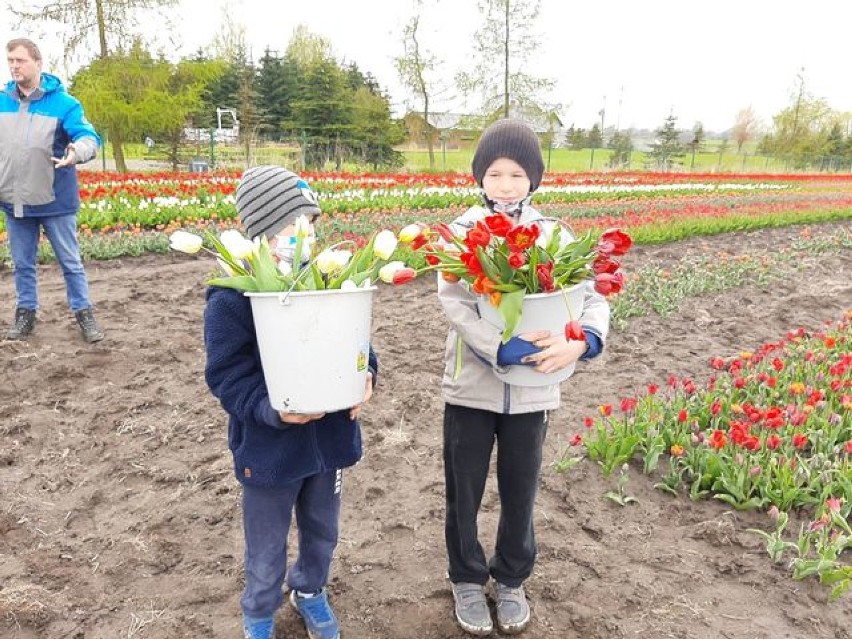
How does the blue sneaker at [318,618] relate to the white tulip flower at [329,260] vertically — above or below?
below

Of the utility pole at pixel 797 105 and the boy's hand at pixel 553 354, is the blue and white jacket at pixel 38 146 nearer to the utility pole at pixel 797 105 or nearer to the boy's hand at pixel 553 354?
the boy's hand at pixel 553 354

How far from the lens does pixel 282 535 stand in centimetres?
179

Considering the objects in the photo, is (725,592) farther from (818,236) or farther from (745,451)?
(818,236)

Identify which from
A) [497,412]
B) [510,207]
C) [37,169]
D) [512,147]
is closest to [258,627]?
[497,412]

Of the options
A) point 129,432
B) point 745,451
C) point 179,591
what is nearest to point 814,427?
point 745,451

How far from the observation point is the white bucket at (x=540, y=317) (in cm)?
157

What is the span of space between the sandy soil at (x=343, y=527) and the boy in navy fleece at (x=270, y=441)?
0.96 feet

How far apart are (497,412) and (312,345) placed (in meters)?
0.65

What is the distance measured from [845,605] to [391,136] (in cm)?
2561

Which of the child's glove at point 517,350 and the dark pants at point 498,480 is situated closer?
the child's glove at point 517,350

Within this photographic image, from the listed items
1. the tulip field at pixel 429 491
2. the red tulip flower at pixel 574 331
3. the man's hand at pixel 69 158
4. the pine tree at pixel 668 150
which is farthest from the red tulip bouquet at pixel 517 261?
the pine tree at pixel 668 150

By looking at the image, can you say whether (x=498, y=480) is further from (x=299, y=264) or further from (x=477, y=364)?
(x=299, y=264)

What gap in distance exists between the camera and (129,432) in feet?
10.8

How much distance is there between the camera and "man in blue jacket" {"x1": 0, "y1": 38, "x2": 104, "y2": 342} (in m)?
4.04
